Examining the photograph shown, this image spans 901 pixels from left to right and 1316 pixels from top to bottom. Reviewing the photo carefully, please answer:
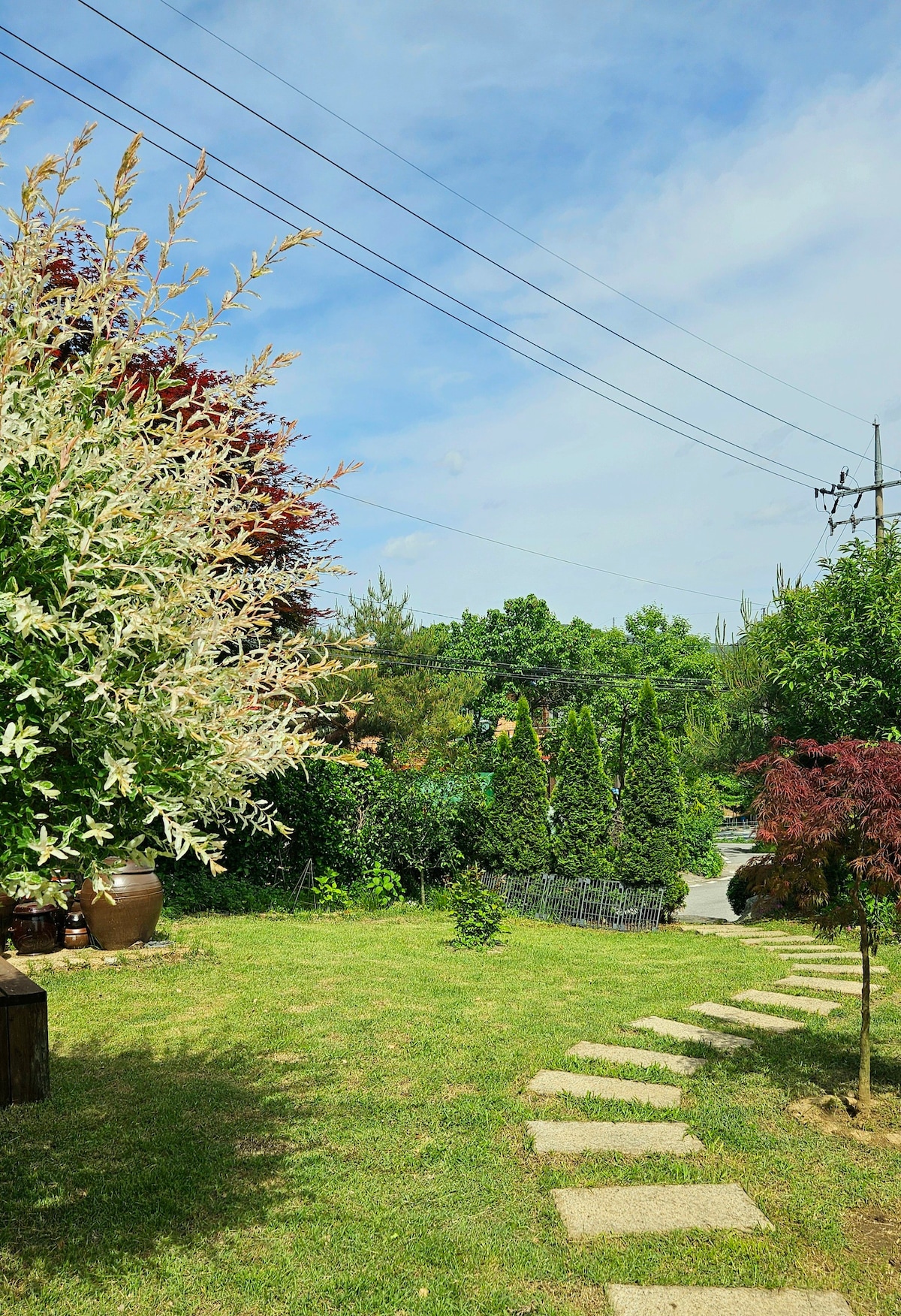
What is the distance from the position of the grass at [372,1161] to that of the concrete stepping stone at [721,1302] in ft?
0.19

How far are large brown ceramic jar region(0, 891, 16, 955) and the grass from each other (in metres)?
0.59

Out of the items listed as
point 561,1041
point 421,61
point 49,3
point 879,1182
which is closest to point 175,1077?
point 561,1041

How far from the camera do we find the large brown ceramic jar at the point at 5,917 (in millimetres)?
7168

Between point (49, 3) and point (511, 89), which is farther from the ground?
point (511, 89)

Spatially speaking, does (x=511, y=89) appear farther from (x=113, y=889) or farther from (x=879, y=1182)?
(x=879, y=1182)

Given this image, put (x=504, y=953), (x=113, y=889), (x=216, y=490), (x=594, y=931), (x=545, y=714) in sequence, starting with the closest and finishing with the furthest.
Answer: (x=216, y=490) < (x=113, y=889) < (x=504, y=953) < (x=594, y=931) < (x=545, y=714)

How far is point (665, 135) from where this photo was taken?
877cm

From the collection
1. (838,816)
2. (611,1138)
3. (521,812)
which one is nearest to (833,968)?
(838,816)

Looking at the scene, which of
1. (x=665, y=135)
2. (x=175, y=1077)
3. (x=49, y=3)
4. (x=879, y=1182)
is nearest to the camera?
(x=879, y=1182)

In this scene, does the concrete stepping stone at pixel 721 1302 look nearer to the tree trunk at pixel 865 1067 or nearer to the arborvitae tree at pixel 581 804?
the tree trunk at pixel 865 1067

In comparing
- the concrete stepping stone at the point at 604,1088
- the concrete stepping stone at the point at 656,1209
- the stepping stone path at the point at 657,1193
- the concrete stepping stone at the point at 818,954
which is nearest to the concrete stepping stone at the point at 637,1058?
the stepping stone path at the point at 657,1193

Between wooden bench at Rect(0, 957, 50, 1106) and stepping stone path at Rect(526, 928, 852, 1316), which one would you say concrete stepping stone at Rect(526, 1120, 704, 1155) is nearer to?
stepping stone path at Rect(526, 928, 852, 1316)

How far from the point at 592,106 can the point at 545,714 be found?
34061mm

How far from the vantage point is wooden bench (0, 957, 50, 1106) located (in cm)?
456
